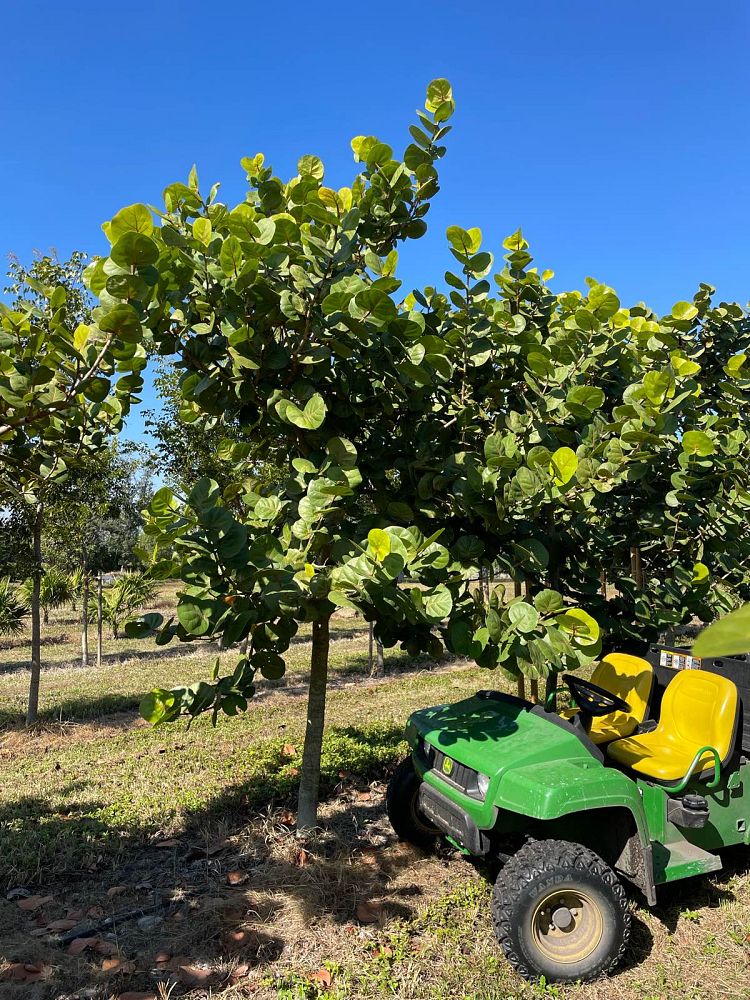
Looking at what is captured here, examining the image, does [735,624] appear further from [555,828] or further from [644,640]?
Answer: [644,640]

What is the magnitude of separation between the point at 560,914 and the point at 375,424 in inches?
107

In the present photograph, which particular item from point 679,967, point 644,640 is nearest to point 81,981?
point 679,967

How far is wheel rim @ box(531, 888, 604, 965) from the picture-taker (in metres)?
3.14

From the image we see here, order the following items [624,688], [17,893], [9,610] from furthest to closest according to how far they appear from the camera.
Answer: [9,610] → [624,688] → [17,893]

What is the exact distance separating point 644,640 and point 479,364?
8.27 feet

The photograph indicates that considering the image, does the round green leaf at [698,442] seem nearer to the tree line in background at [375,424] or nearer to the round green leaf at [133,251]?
the tree line in background at [375,424]

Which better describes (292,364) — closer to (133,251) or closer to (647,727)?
(133,251)

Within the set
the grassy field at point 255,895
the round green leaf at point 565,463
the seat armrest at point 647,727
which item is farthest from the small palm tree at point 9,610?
the round green leaf at point 565,463

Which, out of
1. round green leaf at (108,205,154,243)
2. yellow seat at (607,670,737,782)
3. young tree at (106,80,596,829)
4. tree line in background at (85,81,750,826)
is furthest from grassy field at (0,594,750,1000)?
round green leaf at (108,205,154,243)

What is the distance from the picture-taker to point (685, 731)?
4133 millimetres

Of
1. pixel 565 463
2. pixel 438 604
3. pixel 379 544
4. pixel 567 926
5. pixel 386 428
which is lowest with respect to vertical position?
pixel 567 926

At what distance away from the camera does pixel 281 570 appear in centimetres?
299

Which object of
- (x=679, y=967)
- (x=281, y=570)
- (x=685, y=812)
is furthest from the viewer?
(x=685, y=812)

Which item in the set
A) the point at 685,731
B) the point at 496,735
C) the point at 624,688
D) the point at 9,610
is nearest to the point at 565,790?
the point at 496,735
